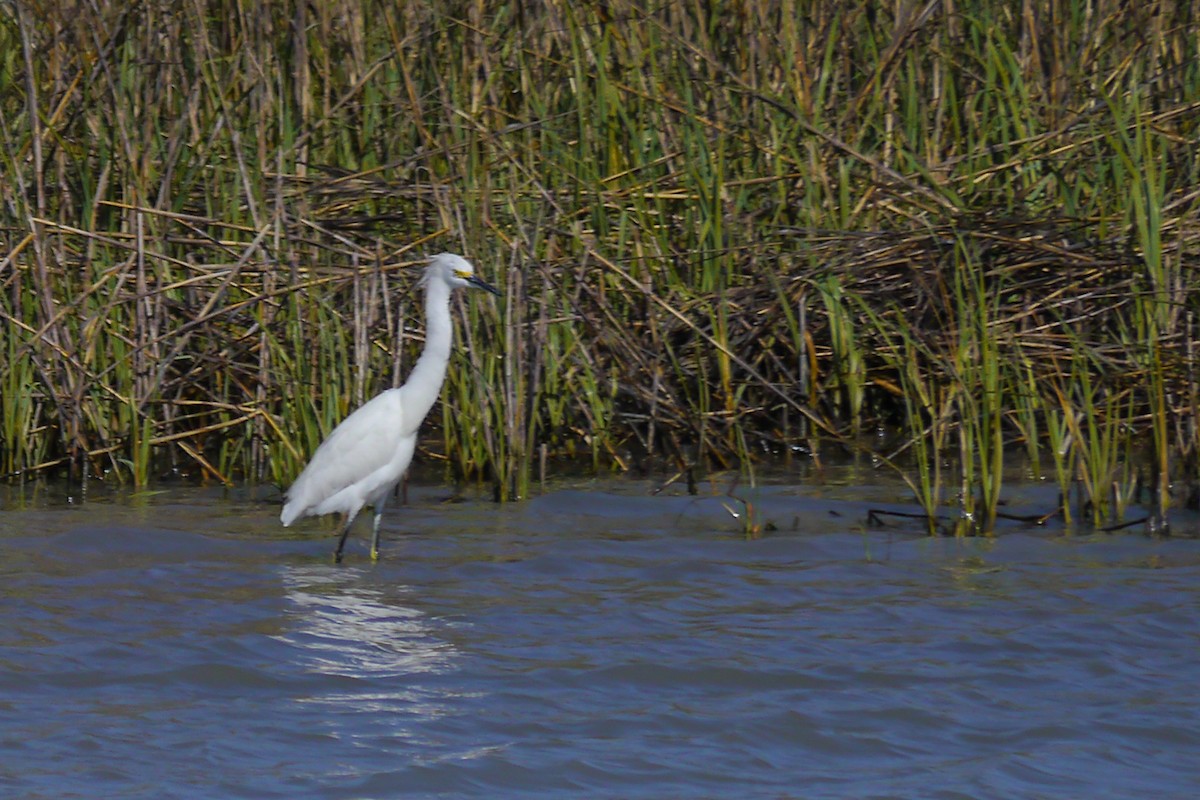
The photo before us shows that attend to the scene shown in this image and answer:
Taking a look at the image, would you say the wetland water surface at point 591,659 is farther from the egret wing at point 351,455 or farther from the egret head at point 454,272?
the egret head at point 454,272

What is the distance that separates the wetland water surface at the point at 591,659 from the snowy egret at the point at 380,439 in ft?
0.53

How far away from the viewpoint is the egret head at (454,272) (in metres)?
5.07

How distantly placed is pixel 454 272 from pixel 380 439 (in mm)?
570

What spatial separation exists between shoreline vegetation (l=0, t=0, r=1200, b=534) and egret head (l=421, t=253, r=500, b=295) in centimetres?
39

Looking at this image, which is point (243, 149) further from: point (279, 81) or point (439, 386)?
point (439, 386)

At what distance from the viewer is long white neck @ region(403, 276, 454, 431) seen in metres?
5.18

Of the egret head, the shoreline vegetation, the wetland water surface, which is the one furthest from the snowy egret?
the shoreline vegetation

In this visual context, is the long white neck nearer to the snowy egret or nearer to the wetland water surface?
the snowy egret

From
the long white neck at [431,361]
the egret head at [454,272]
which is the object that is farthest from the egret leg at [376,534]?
the egret head at [454,272]

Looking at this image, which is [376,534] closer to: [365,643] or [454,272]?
[454,272]

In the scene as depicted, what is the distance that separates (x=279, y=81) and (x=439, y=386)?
1548mm

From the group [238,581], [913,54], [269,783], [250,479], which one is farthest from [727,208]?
[269,783]

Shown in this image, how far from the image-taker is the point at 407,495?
5.81m

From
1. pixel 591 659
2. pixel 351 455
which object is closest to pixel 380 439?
pixel 351 455
